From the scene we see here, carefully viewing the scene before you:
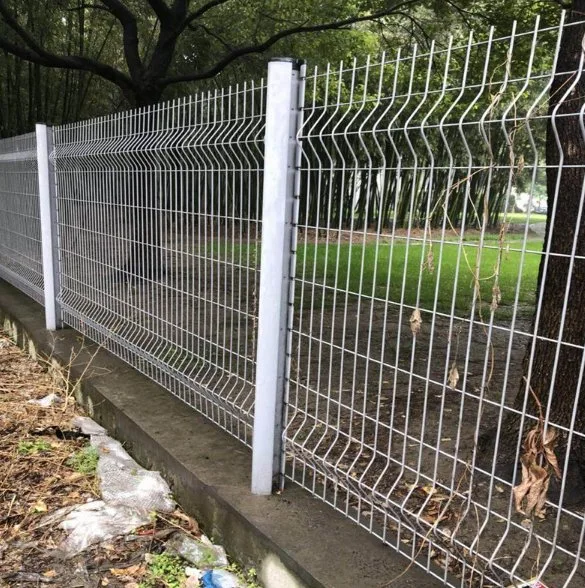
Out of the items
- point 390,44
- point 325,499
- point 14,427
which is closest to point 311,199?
point 325,499

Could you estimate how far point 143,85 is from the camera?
9297 millimetres

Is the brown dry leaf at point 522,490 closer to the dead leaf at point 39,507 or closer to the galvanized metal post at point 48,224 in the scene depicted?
the dead leaf at point 39,507

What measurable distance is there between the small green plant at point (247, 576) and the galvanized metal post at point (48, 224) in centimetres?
360

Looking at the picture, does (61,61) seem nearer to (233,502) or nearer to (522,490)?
(233,502)

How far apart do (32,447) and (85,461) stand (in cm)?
42

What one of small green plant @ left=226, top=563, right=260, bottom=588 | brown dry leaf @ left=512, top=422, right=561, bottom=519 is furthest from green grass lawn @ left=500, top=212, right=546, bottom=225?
small green plant @ left=226, top=563, right=260, bottom=588

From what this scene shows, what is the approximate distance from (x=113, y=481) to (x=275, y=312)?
1.42 metres

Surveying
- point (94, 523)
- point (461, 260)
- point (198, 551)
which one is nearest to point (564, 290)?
point (461, 260)

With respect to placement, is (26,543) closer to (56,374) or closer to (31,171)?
(56,374)

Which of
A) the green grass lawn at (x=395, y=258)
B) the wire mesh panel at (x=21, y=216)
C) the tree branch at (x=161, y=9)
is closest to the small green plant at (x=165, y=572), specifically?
the green grass lawn at (x=395, y=258)

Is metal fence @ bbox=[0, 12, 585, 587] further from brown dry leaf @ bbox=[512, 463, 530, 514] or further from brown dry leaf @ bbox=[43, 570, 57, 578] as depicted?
brown dry leaf @ bbox=[43, 570, 57, 578]

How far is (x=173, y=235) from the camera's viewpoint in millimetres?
3547

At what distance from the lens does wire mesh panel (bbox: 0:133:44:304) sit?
5.84m

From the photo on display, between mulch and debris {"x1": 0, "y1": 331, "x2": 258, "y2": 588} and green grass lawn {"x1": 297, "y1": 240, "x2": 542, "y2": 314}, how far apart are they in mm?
1370
